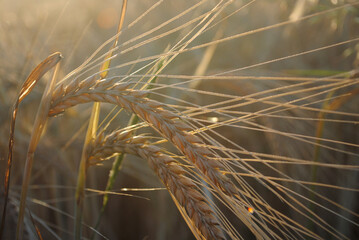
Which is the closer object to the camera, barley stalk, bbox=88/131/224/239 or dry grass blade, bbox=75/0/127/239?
barley stalk, bbox=88/131/224/239

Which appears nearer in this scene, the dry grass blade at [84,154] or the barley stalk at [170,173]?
the barley stalk at [170,173]

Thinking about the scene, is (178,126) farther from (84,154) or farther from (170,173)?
(84,154)

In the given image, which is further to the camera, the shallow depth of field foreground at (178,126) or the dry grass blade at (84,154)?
the dry grass blade at (84,154)

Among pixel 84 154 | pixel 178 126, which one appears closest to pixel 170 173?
pixel 178 126

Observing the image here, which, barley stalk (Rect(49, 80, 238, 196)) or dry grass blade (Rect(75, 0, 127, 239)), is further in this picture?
dry grass blade (Rect(75, 0, 127, 239))

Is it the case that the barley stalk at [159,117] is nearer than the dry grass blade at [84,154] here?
Yes

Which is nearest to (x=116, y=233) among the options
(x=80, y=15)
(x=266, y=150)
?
(x=266, y=150)

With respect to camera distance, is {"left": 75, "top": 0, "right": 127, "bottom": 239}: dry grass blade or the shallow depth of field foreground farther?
{"left": 75, "top": 0, "right": 127, "bottom": 239}: dry grass blade
